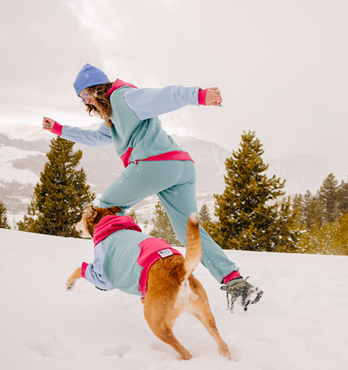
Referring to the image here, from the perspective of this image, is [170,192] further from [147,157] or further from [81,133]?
[81,133]

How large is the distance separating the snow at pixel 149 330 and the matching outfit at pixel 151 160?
0.45 metres

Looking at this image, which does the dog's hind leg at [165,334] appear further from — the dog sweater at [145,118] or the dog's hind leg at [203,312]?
the dog sweater at [145,118]

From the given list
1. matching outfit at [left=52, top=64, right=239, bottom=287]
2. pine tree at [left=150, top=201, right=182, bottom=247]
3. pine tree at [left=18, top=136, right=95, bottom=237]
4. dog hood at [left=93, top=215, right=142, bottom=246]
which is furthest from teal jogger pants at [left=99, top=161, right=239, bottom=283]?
pine tree at [left=150, top=201, right=182, bottom=247]

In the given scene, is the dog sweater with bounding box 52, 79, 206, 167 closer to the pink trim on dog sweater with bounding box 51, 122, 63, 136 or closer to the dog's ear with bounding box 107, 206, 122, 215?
the dog's ear with bounding box 107, 206, 122, 215

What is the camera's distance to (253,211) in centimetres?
1334

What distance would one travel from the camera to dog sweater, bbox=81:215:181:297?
1745 mm

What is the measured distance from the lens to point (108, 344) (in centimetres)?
175

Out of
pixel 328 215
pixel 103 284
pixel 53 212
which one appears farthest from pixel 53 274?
pixel 328 215

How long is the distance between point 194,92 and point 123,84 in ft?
2.62

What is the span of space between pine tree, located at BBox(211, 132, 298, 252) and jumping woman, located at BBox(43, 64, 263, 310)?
10739 millimetres

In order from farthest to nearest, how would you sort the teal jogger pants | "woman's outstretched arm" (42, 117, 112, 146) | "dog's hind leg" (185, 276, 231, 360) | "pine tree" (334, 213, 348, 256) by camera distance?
"pine tree" (334, 213, 348, 256), "woman's outstretched arm" (42, 117, 112, 146), the teal jogger pants, "dog's hind leg" (185, 276, 231, 360)

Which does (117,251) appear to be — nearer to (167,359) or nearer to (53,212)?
(167,359)

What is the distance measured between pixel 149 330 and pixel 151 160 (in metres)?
1.35

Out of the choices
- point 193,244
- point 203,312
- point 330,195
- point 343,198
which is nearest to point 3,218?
point 203,312
